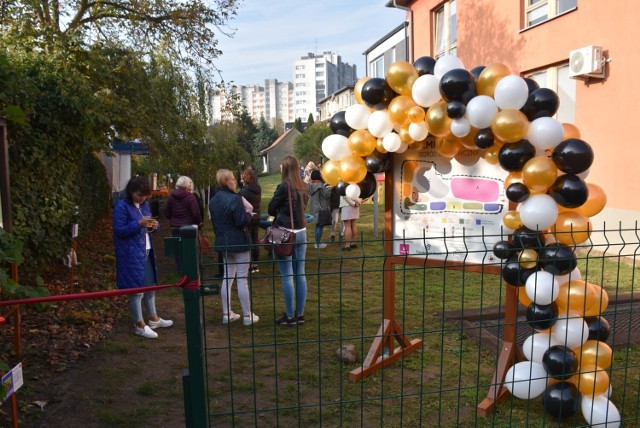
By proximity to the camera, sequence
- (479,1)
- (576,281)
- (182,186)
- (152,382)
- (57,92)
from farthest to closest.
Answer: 1. (479,1)
2. (182,186)
3. (57,92)
4. (152,382)
5. (576,281)

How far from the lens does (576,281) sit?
3344mm

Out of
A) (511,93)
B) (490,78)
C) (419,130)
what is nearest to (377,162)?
(419,130)

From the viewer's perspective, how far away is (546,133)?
11.0 ft

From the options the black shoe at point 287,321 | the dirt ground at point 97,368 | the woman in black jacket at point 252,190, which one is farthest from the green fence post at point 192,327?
the woman in black jacket at point 252,190

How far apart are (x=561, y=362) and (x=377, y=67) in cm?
2014

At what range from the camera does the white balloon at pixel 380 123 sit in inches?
159

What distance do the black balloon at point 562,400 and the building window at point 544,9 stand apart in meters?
9.08

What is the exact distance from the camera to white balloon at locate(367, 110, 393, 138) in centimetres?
404

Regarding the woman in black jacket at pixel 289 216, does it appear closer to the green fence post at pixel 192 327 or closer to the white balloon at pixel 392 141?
the white balloon at pixel 392 141

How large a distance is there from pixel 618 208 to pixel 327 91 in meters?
135

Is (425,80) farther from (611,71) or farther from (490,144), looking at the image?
(611,71)

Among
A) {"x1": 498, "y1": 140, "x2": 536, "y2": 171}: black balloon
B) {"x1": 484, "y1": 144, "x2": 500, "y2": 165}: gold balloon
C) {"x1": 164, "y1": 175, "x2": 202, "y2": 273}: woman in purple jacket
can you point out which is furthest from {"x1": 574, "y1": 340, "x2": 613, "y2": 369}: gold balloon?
{"x1": 164, "y1": 175, "x2": 202, "y2": 273}: woman in purple jacket

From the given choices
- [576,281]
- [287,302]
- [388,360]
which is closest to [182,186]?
[287,302]

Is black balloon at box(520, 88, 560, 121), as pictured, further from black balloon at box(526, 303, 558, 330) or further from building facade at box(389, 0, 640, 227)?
building facade at box(389, 0, 640, 227)
